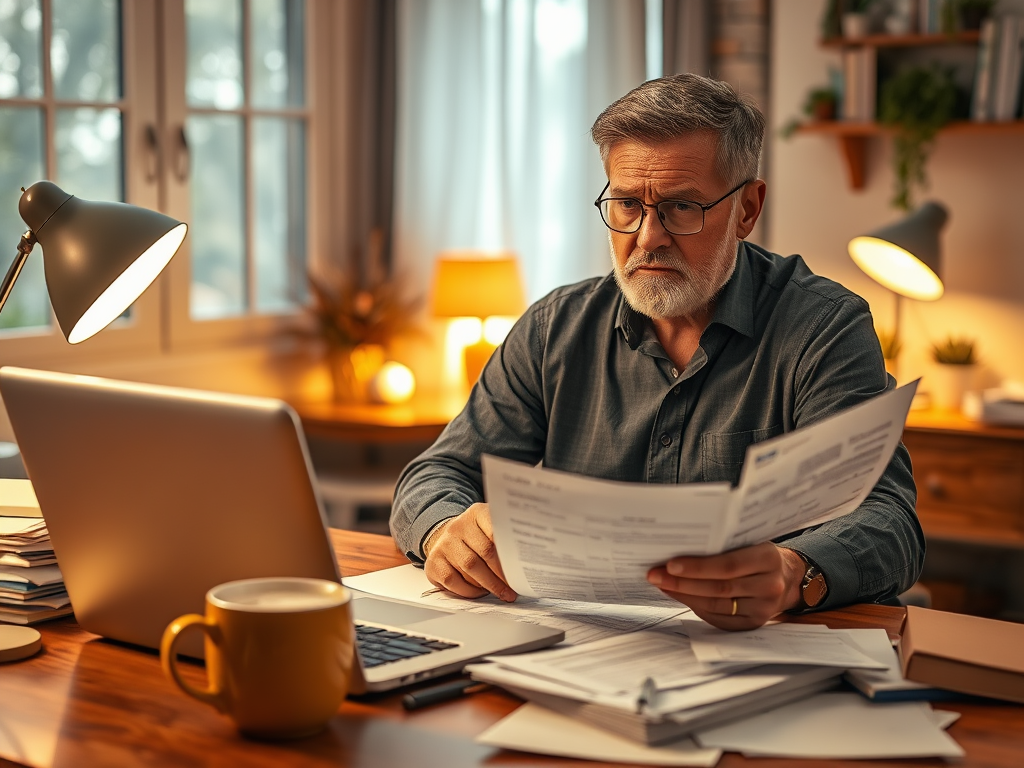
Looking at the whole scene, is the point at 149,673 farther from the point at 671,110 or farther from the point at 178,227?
the point at 671,110

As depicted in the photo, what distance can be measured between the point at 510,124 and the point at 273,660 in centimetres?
317

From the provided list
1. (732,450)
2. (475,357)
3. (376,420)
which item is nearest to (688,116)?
(732,450)

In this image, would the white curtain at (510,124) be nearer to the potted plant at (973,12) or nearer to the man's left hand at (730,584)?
the potted plant at (973,12)

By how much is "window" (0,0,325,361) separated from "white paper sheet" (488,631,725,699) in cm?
229

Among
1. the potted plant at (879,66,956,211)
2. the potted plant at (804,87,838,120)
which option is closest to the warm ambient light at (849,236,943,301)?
the potted plant at (879,66,956,211)

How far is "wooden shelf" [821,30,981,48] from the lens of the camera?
3.31 metres

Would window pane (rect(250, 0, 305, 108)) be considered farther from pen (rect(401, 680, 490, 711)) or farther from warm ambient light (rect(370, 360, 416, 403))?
pen (rect(401, 680, 490, 711))

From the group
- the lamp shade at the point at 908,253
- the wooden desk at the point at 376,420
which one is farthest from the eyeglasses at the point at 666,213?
the wooden desk at the point at 376,420

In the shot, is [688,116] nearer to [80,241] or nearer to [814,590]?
[814,590]

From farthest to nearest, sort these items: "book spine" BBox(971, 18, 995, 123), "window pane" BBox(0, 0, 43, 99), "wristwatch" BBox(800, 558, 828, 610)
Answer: "book spine" BBox(971, 18, 995, 123) < "window pane" BBox(0, 0, 43, 99) < "wristwatch" BBox(800, 558, 828, 610)

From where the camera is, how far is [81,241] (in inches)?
46.6

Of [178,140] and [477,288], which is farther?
[477,288]

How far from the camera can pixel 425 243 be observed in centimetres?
404

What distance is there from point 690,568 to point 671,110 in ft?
2.59
